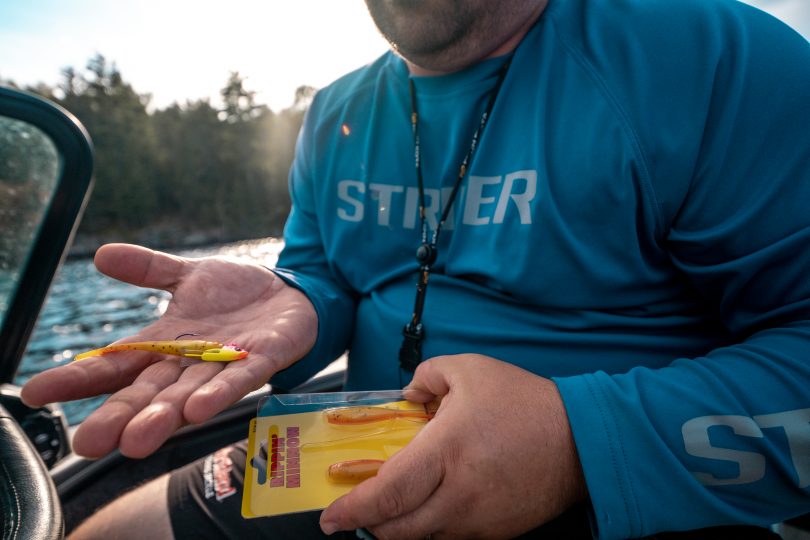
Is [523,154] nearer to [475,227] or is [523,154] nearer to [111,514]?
[475,227]

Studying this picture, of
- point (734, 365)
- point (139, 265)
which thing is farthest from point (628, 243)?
point (139, 265)

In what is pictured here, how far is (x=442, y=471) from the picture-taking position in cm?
74

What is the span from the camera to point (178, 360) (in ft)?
3.26

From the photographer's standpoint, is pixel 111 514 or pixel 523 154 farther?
pixel 111 514

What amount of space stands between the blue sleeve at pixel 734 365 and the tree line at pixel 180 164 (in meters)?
49.0

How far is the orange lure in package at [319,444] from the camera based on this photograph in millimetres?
803

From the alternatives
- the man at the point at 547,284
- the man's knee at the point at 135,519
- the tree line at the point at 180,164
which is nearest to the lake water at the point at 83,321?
the man's knee at the point at 135,519

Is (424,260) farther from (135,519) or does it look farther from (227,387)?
(135,519)

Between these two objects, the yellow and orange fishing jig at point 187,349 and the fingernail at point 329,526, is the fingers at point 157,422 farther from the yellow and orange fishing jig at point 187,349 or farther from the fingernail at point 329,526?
the fingernail at point 329,526

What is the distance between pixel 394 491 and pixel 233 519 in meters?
0.68

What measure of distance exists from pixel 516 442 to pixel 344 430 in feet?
1.14

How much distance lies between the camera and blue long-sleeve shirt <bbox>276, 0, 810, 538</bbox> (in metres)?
0.80

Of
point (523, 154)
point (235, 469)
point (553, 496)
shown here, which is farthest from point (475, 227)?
point (235, 469)

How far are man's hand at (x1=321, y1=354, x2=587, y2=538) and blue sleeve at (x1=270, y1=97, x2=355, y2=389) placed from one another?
0.66 metres
